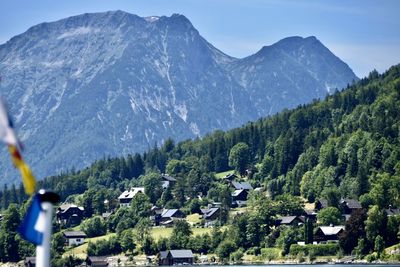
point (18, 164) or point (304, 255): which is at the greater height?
point (18, 164)

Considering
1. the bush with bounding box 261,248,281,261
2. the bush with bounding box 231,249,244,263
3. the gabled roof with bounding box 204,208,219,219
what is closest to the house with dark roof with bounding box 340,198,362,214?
the bush with bounding box 261,248,281,261

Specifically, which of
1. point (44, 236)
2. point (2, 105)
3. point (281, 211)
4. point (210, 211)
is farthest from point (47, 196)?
point (210, 211)

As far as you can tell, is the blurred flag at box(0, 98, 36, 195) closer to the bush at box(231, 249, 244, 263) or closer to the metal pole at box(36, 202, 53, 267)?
the metal pole at box(36, 202, 53, 267)

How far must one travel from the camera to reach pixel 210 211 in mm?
186500

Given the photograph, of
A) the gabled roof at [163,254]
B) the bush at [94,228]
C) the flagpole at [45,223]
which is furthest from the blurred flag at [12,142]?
the bush at [94,228]

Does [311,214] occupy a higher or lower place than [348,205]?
lower

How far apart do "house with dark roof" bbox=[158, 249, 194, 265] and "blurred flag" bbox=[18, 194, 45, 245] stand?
472 ft

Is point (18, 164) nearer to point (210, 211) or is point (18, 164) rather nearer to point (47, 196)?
point (47, 196)

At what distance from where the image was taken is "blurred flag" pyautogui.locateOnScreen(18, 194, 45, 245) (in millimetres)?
8852

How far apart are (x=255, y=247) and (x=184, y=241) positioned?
42.4ft

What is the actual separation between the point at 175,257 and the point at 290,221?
20078mm

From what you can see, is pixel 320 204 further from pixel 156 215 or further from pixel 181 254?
pixel 156 215

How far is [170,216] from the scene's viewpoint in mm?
187875

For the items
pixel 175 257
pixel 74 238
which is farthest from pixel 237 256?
pixel 74 238
